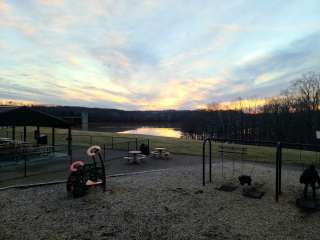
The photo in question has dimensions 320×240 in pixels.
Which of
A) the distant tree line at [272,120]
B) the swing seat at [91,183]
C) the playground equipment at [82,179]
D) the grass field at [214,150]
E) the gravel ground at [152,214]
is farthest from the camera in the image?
the distant tree line at [272,120]

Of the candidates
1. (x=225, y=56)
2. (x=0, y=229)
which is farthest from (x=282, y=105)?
(x=0, y=229)

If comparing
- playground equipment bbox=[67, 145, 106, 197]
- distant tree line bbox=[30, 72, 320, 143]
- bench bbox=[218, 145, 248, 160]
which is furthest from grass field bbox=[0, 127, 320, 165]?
distant tree line bbox=[30, 72, 320, 143]

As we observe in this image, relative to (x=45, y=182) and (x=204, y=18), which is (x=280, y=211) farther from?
(x=204, y=18)

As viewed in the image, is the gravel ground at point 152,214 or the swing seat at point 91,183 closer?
the gravel ground at point 152,214

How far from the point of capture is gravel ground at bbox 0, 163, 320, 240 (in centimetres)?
483

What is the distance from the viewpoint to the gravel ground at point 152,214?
4831 millimetres

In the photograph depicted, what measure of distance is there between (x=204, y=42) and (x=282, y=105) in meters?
50.9

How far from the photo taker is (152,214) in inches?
227

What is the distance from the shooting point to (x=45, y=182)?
8.62m

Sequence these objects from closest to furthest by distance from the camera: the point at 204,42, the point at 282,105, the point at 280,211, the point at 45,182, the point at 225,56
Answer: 1. the point at 280,211
2. the point at 45,182
3. the point at 204,42
4. the point at 225,56
5. the point at 282,105

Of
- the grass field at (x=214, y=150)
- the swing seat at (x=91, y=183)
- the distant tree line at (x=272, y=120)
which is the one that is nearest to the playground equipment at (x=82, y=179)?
the swing seat at (x=91, y=183)

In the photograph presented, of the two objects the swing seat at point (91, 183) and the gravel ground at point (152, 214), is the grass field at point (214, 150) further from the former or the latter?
the swing seat at point (91, 183)

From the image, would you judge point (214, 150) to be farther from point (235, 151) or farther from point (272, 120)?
point (272, 120)

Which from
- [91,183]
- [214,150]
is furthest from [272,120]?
[91,183]
